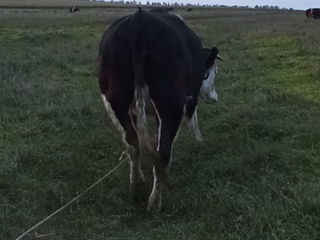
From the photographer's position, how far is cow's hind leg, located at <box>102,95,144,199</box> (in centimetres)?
484

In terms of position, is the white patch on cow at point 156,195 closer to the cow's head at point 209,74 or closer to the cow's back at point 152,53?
the cow's back at point 152,53

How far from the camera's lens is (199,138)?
7.16 metres

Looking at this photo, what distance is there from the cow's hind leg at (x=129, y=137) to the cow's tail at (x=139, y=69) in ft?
0.51

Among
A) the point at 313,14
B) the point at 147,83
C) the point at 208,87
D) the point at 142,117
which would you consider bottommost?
the point at 313,14

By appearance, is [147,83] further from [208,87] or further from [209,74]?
[208,87]

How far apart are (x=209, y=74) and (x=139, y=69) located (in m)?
3.42

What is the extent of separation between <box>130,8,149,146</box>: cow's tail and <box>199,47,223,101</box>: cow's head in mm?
2849

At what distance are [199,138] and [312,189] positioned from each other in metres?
2.60

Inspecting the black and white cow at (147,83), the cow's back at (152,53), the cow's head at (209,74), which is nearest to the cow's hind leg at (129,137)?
the black and white cow at (147,83)

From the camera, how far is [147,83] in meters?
4.63

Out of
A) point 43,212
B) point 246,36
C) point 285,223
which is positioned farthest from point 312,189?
point 246,36

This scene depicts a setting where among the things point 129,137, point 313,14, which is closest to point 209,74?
point 129,137

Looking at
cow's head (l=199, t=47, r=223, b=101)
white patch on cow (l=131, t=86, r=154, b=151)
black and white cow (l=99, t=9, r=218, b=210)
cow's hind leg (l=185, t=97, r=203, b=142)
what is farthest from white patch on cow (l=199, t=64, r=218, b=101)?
white patch on cow (l=131, t=86, r=154, b=151)

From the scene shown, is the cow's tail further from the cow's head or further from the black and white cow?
the cow's head
